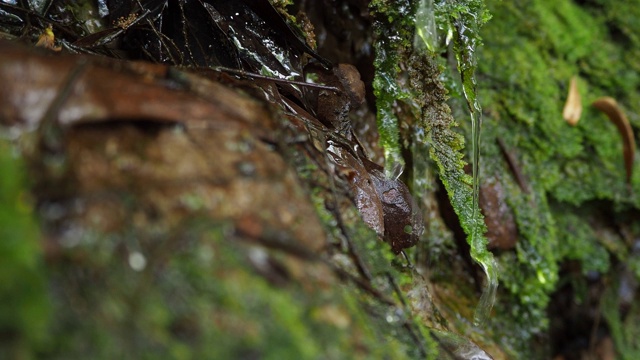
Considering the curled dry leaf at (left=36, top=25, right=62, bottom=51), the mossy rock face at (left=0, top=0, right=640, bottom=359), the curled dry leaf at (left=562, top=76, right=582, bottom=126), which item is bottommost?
the curled dry leaf at (left=36, top=25, right=62, bottom=51)

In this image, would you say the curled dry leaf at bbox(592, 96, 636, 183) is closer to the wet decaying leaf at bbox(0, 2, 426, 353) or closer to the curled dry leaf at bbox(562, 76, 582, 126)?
the curled dry leaf at bbox(562, 76, 582, 126)

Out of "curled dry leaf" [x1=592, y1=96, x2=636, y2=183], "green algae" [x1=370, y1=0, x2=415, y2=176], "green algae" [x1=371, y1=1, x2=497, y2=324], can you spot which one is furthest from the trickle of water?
"curled dry leaf" [x1=592, y1=96, x2=636, y2=183]

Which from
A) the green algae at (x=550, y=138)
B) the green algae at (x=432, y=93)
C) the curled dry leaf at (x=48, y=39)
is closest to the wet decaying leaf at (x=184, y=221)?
the curled dry leaf at (x=48, y=39)

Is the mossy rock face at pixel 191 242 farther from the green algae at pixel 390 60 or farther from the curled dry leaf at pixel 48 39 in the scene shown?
the green algae at pixel 390 60

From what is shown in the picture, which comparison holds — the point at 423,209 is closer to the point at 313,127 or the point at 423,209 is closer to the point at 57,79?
the point at 313,127

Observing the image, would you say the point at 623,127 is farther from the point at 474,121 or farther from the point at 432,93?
the point at 432,93
